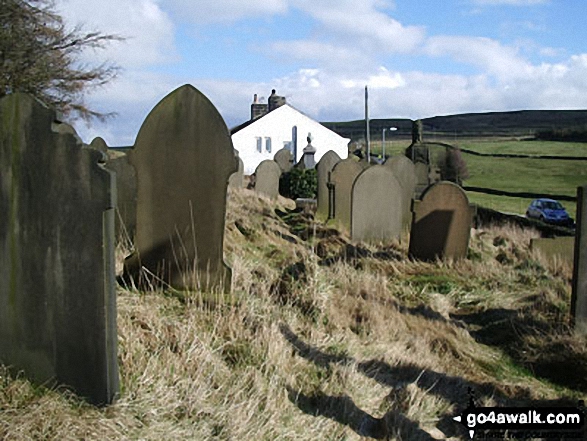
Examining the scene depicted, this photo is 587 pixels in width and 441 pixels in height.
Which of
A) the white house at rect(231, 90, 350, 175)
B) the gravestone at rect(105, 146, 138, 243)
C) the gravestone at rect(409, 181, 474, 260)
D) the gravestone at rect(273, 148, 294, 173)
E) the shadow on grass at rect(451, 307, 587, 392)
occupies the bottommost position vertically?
the shadow on grass at rect(451, 307, 587, 392)

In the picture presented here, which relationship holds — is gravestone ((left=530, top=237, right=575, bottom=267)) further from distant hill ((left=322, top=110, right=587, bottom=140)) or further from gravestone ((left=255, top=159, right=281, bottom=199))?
distant hill ((left=322, top=110, right=587, bottom=140))

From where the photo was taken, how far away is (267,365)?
191 inches

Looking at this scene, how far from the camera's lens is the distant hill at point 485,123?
334 ft

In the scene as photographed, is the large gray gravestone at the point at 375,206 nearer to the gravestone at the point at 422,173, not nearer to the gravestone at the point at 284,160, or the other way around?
the gravestone at the point at 422,173

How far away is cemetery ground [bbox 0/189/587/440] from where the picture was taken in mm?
4062

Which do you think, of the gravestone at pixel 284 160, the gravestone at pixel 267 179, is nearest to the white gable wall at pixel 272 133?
the gravestone at pixel 284 160

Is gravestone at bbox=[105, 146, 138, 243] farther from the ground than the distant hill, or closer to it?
closer to it

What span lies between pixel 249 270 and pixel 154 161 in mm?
2050

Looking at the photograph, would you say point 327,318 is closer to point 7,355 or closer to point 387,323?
point 387,323

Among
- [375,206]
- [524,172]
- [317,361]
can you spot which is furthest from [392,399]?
[524,172]

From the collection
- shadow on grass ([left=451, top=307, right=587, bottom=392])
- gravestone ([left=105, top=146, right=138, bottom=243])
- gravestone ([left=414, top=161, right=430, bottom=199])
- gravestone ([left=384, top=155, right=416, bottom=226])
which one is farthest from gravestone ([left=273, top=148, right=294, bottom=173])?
shadow on grass ([left=451, top=307, right=587, bottom=392])

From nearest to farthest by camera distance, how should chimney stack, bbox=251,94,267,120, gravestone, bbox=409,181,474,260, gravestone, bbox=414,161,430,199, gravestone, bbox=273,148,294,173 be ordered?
gravestone, bbox=409,181,474,260
gravestone, bbox=414,161,430,199
gravestone, bbox=273,148,294,173
chimney stack, bbox=251,94,267,120

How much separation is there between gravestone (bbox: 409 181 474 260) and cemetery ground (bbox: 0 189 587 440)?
5.28 ft

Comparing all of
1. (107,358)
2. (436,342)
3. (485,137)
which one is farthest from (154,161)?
(485,137)
